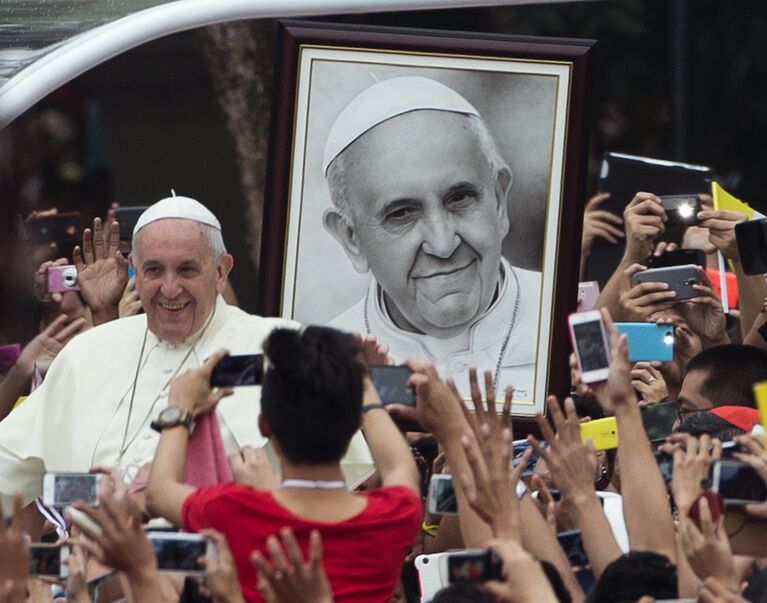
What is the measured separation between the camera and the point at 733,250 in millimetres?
7297

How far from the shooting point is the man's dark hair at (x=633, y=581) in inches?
189

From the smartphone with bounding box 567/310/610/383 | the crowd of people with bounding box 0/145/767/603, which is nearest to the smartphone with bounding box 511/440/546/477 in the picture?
the crowd of people with bounding box 0/145/767/603

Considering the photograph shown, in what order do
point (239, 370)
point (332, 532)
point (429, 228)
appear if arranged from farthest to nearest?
1. point (429, 228)
2. point (239, 370)
3. point (332, 532)

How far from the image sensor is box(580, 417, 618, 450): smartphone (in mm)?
6277

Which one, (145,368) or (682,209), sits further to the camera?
(682,209)

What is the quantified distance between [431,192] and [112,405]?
118 centimetres

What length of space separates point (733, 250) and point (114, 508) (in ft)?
10.5

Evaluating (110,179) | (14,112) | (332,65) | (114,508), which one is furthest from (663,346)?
(110,179)

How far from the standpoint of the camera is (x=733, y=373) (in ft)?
22.8

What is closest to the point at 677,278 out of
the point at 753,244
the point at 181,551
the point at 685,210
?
the point at 685,210

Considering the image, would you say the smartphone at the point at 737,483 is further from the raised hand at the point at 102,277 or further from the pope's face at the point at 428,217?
the raised hand at the point at 102,277

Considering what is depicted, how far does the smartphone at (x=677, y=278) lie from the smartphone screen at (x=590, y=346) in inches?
75.3

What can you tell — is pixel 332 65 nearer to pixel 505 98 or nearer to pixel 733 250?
pixel 505 98

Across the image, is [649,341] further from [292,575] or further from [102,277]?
[292,575]
